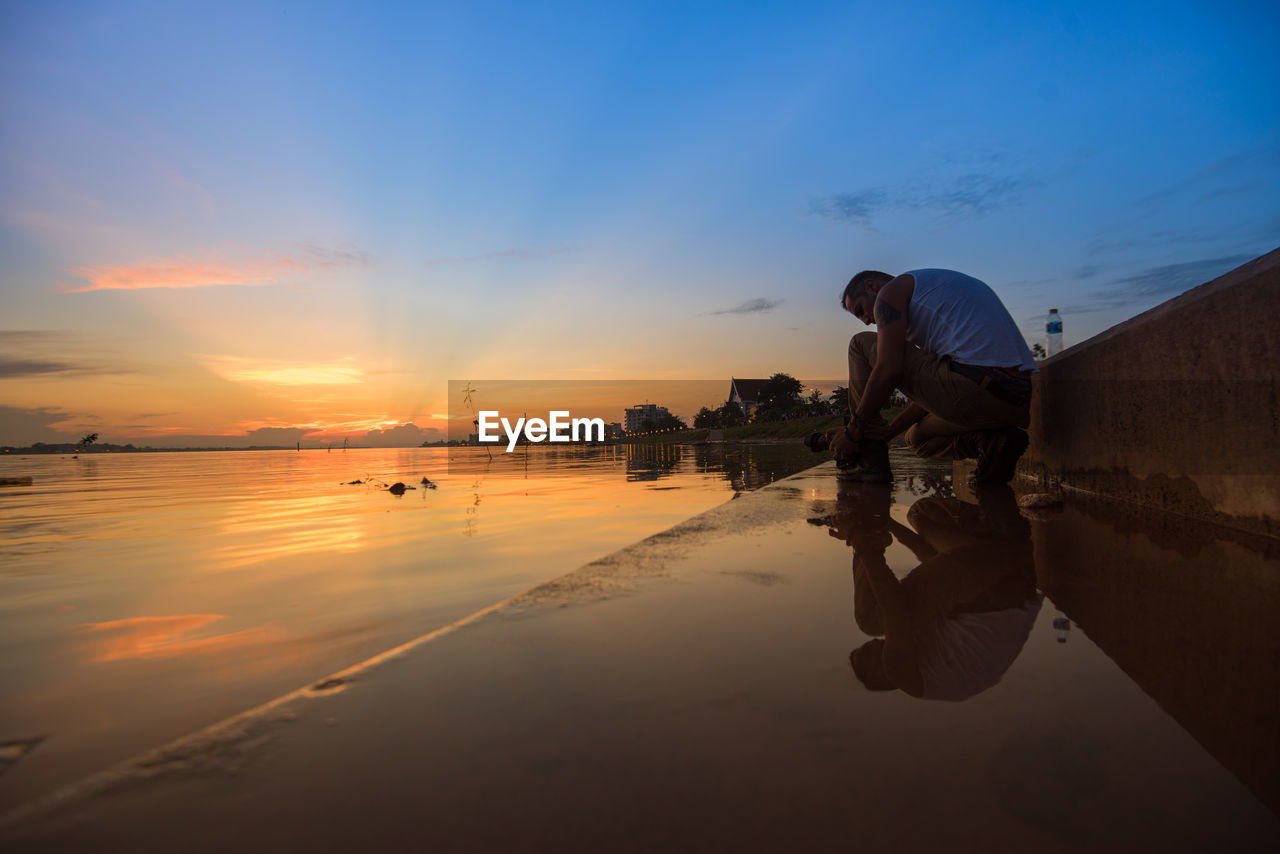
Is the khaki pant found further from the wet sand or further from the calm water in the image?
the wet sand

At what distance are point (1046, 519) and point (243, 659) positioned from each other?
3.31 meters

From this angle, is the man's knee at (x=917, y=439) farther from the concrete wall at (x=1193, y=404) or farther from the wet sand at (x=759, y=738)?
the wet sand at (x=759, y=738)

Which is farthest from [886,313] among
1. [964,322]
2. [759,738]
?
[759,738]

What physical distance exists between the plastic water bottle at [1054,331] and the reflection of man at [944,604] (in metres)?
4.00

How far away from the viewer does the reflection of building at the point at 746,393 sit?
8506cm

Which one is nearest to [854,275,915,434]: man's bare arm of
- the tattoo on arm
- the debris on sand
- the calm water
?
the tattoo on arm

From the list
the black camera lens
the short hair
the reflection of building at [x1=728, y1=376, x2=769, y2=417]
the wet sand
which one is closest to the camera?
the wet sand

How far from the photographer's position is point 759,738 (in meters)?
0.88

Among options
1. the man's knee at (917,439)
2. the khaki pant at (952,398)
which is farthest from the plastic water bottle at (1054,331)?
the khaki pant at (952,398)

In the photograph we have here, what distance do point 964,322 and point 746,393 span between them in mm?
85468

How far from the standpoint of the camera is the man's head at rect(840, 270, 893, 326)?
4078 mm

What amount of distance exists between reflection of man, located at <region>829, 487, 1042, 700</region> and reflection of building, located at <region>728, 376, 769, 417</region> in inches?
3181

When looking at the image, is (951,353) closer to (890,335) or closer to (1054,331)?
(890,335)

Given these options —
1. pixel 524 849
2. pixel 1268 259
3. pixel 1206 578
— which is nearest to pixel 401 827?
pixel 524 849
